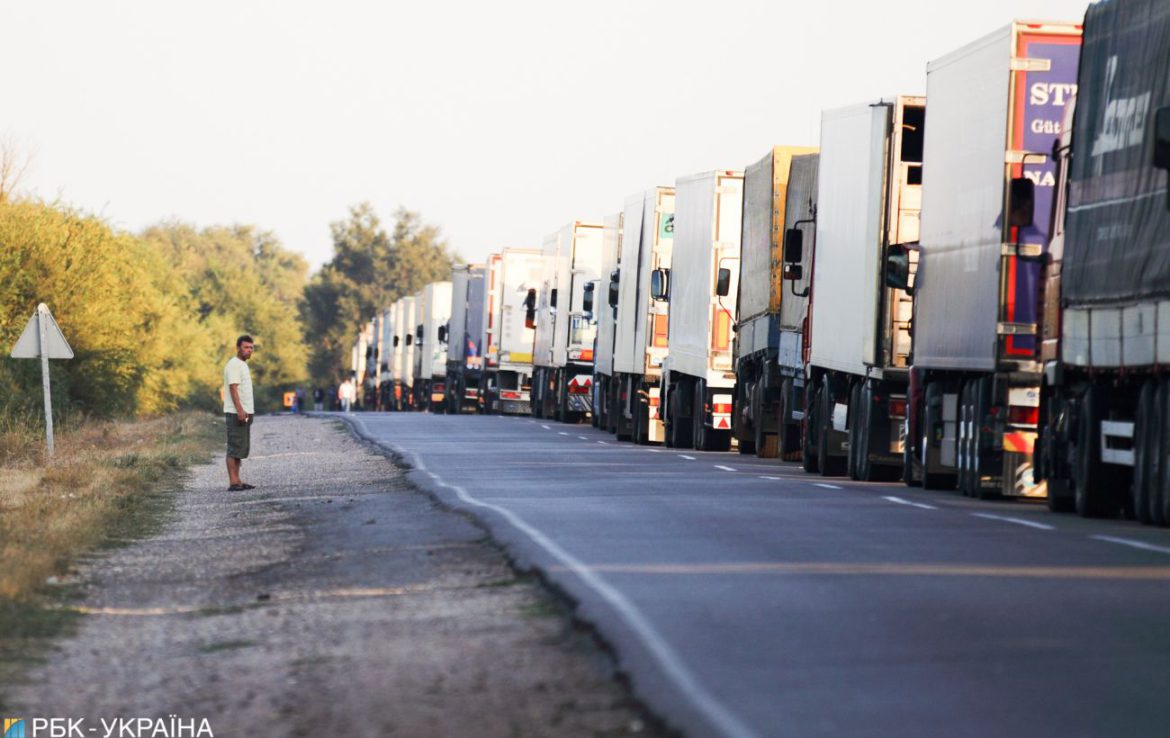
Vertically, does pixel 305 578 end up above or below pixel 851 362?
below

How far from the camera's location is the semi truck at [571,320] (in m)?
47.9

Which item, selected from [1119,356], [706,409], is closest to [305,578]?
[1119,356]

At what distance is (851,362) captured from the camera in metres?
24.0

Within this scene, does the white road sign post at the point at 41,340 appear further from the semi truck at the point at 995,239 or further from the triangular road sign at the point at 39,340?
the semi truck at the point at 995,239

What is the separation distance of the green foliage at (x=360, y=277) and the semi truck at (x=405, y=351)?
7002cm

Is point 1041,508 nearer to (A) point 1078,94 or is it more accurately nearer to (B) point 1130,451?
(B) point 1130,451

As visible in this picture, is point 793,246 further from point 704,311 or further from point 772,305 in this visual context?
point 704,311

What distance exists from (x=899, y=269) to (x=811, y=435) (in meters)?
4.13

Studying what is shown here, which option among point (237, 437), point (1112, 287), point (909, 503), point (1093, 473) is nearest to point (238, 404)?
point (237, 437)

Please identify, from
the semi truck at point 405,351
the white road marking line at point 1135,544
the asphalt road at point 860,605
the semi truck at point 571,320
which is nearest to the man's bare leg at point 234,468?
the asphalt road at point 860,605

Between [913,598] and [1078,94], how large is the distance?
8.20 m

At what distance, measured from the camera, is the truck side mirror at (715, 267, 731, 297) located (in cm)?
3161

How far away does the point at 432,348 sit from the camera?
238ft

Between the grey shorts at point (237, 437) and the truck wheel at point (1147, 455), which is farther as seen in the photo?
the grey shorts at point (237, 437)
